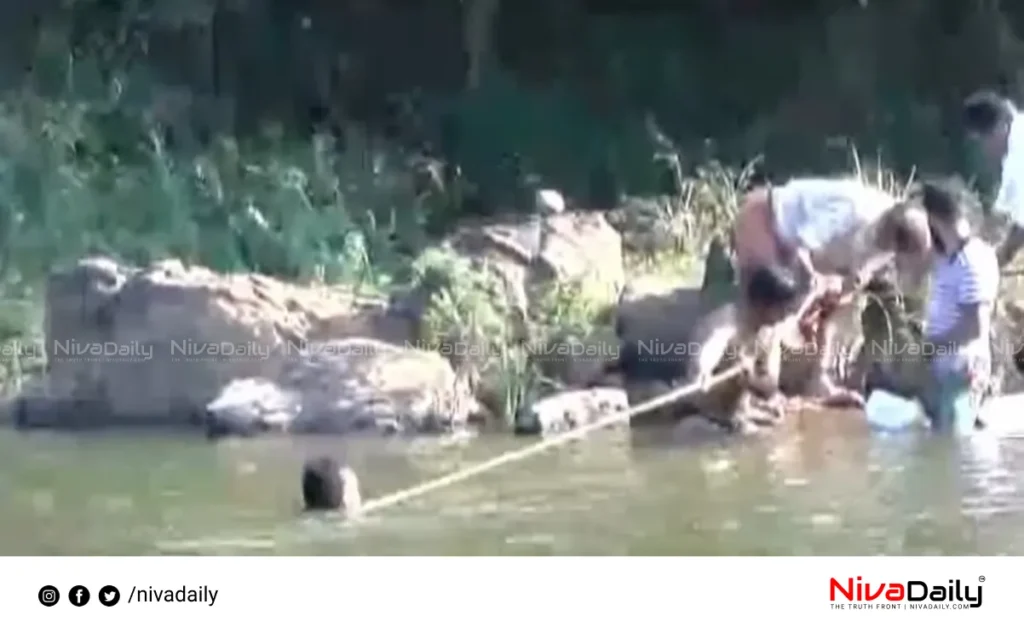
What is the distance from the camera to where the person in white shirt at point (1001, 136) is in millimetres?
1361

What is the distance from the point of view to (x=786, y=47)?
53.9 inches

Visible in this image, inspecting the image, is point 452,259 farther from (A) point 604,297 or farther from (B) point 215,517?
(B) point 215,517

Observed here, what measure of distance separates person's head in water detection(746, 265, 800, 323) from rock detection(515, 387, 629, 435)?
14cm

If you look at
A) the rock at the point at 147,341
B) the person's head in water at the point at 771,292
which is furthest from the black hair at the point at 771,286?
the rock at the point at 147,341

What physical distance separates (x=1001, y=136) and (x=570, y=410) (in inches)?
17.6

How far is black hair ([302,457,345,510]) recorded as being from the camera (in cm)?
134

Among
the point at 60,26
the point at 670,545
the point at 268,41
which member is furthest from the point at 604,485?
the point at 60,26

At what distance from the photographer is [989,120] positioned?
1.36 m
